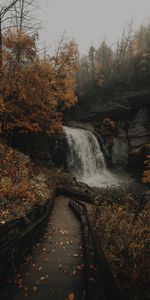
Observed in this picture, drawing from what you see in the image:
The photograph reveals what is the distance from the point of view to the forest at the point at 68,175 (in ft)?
18.0

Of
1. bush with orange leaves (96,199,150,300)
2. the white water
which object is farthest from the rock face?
bush with orange leaves (96,199,150,300)

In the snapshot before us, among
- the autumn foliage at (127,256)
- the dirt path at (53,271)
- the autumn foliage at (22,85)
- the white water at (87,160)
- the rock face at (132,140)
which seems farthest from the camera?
the rock face at (132,140)

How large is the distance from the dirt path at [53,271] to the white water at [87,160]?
1378cm

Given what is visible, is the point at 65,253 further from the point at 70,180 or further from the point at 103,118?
the point at 103,118

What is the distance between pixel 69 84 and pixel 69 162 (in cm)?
857

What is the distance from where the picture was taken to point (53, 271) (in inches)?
240

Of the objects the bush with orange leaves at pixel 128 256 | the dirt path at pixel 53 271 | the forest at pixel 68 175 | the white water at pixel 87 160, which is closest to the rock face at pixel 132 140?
the forest at pixel 68 175

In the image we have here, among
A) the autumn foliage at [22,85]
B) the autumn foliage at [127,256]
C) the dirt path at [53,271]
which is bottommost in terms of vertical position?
the dirt path at [53,271]

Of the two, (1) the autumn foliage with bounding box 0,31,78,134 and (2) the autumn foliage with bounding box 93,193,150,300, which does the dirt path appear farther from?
(1) the autumn foliage with bounding box 0,31,78,134

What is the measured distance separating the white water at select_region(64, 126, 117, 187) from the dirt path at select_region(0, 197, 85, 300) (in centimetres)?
1378

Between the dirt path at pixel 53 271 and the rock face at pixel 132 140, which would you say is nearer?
the dirt path at pixel 53 271

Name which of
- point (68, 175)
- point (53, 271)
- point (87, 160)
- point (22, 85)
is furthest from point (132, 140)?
point (53, 271)

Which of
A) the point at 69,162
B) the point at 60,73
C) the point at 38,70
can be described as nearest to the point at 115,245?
the point at 38,70

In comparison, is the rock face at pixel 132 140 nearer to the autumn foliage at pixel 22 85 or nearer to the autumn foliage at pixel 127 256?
the autumn foliage at pixel 22 85
